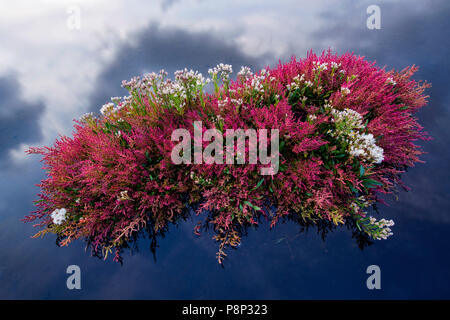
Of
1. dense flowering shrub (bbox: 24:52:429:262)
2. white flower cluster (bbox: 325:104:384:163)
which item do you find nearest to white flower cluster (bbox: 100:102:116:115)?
dense flowering shrub (bbox: 24:52:429:262)

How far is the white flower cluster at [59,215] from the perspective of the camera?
11.1 ft

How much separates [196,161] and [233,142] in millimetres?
598

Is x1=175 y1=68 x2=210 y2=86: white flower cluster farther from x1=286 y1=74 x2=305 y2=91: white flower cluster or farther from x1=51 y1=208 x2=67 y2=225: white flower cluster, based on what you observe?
x1=51 y1=208 x2=67 y2=225: white flower cluster

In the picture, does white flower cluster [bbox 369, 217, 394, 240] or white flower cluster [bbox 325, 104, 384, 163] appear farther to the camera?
white flower cluster [bbox 325, 104, 384, 163]

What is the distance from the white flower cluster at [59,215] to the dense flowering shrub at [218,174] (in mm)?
14

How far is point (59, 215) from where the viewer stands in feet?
11.2

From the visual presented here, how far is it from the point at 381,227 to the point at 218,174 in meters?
2.32

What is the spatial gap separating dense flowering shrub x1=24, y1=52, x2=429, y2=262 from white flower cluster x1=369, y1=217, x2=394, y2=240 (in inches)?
0.5

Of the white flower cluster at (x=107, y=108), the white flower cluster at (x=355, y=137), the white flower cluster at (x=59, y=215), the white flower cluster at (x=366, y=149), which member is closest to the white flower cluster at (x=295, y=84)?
the white flower cluster at (x=355, y=137)

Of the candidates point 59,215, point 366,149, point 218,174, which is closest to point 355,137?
point 366,149

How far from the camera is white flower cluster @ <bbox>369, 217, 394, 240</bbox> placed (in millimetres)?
3104

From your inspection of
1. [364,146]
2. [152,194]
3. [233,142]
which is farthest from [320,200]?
[152,194]

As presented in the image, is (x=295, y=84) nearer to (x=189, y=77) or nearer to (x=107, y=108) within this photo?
(x=189, y=77)

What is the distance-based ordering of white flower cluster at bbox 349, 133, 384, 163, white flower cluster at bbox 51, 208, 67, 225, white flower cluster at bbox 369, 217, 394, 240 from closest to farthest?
white flower cluster at bbox 369, 217, 394, 240
white flower cluster at bbox 349, 133, 384, 163
white flower cluster at bbox 51, 208, 67, 225
